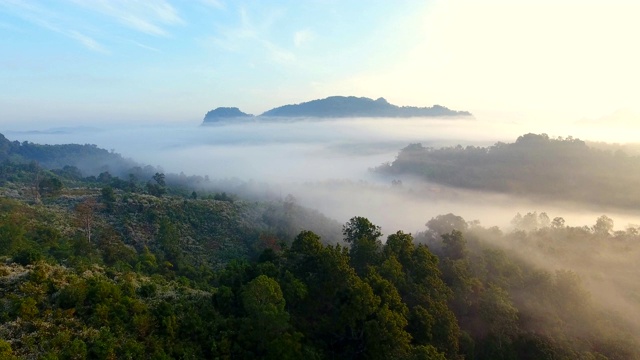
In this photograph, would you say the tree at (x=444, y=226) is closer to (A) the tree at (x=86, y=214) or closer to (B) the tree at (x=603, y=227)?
(B) the tree at (x=603, y=227)

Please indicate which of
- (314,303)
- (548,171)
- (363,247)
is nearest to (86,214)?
(363,247)

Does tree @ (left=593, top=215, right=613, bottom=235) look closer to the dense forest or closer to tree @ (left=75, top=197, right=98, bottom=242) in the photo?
the dense forest

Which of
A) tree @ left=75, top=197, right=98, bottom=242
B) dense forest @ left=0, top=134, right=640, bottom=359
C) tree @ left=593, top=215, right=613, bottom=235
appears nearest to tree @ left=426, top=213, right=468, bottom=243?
dense forest @ left=0, top=134, right=640, bottom=359

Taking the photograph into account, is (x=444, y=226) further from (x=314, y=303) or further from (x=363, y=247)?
(x=314, y=303)

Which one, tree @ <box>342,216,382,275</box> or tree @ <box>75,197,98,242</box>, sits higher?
tree @ <box>342,216,382,275</box>

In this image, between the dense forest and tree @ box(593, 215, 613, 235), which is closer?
the dense forest

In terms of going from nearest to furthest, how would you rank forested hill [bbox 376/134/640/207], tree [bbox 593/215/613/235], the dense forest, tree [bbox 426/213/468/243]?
the dense forest → tree [bbox 426/213/468/243] → tree [bbox 593/215/613/235] → forested hill [bbox 376/134/640/207]

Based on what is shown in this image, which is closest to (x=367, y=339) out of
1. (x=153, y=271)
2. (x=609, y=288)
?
(x=153, y=271)

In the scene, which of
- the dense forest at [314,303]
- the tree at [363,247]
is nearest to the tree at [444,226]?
the dense forest at [314,303]

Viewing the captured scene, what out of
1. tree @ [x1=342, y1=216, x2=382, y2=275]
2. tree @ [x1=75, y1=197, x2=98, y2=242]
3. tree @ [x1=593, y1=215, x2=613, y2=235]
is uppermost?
tree @ [x1=342, y1=216, x2=382, y2=275]
